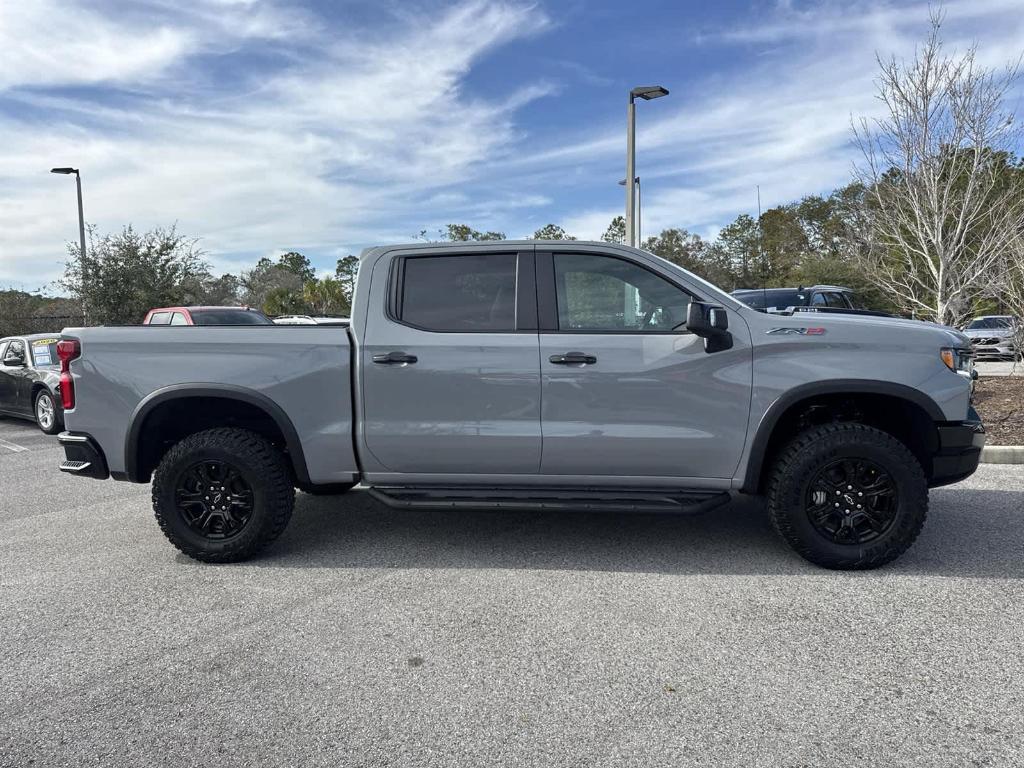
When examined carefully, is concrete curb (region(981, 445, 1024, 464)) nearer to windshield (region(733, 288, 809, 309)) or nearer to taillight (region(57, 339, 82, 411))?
windshield (region(733, 288, 809, 309))

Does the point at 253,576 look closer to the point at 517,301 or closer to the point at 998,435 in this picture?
the point at 517,301

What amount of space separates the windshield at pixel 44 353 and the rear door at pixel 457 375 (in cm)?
793

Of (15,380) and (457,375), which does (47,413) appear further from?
(457,375)

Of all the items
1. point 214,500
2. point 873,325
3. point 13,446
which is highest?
point 873,325

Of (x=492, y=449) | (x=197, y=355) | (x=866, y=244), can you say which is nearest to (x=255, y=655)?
(x=492, y=449)

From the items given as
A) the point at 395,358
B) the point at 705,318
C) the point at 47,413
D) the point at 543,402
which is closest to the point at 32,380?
the point at 47,413

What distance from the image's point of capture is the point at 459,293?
449 cm

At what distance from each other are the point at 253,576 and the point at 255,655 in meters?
1.10

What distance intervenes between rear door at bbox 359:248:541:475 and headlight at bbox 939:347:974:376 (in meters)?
2.35

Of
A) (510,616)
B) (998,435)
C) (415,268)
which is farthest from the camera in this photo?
(998,435)

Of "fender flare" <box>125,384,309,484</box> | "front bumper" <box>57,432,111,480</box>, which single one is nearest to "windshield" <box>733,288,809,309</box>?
"fender flare" <box>125,384,309,484</box>

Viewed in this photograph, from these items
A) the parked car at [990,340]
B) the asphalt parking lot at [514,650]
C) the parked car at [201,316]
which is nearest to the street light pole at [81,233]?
the parked car at [201,316]

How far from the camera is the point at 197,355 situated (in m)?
4.44

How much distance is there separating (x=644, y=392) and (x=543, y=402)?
0.59 m
